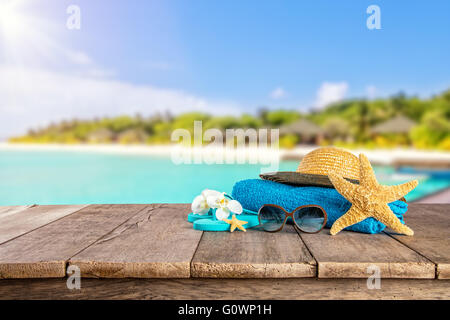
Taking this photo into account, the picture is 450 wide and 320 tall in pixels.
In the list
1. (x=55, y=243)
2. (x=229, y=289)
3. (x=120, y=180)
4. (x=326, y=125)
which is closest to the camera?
(x=229, y=289)

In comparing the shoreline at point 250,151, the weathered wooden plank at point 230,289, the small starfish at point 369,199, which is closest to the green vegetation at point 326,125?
the shoreline at point 250,151

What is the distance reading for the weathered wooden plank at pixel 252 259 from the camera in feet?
2.61

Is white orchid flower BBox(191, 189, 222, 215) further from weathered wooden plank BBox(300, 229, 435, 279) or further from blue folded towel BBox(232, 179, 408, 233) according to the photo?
weathered wooden plank BBox(300, 229, 435, 279)

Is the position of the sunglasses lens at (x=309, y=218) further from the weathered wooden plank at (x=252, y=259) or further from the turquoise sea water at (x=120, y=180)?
the turquoise sea water at (x=120, y=180)

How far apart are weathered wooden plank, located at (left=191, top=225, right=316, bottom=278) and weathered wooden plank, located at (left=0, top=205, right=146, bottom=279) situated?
0.31m

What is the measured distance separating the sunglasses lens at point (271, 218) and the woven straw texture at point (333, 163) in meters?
0.30

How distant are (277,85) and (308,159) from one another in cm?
1118

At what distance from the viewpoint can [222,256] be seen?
0.84m

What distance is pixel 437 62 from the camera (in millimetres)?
10812

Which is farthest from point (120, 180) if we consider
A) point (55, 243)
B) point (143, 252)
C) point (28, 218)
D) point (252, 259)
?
point (252, 259)

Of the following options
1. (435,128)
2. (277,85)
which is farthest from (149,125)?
(435,128)

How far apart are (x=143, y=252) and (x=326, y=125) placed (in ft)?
41.2

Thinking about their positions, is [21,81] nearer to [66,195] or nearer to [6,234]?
[66,195]

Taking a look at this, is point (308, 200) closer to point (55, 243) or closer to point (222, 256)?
point (222, 256)
